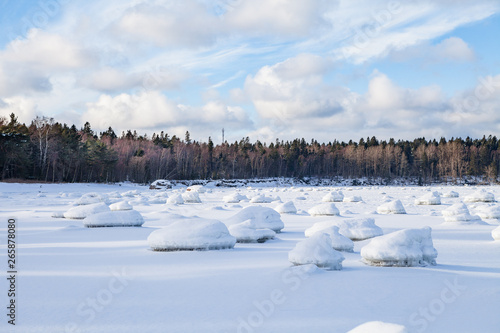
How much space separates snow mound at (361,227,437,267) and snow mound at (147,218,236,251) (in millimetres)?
3095

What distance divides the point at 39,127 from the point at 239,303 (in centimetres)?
5456

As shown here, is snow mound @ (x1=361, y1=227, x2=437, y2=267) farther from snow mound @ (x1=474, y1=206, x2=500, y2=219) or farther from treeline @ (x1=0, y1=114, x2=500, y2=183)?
treeline @ (x1=0, y1=114, x2=500, y2=183)

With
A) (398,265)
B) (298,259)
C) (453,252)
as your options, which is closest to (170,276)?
(298,259)

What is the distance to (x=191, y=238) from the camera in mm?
9070

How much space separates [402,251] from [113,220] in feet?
30.2

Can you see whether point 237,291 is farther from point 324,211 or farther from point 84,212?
point 324,211

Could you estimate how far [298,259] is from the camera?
750 cm

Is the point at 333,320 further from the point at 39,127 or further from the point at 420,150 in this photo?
the point at 420,150

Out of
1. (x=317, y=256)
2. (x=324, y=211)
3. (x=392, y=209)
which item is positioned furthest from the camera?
(x=392, y=209)
